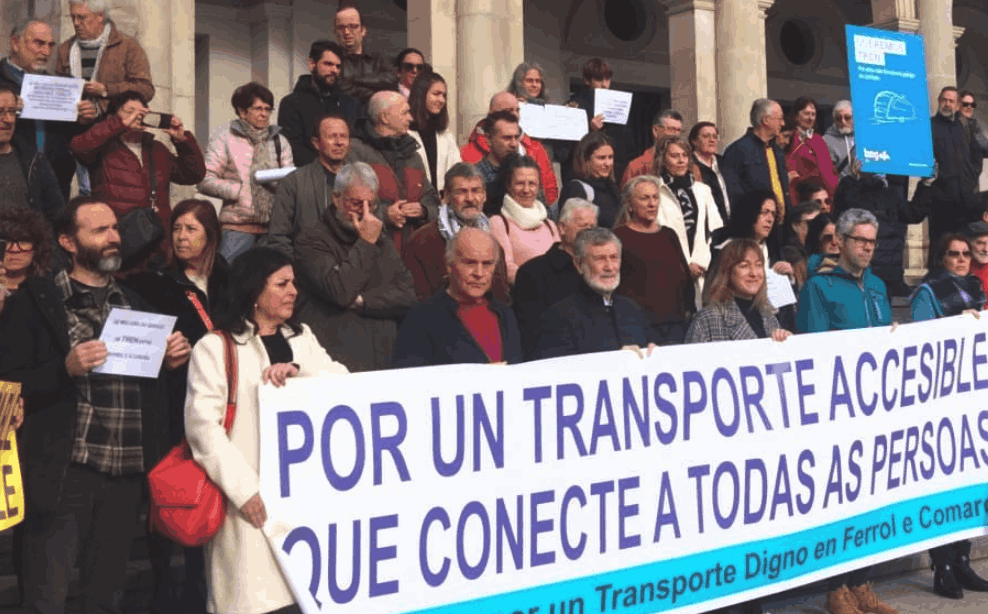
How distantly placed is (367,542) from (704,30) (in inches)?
457

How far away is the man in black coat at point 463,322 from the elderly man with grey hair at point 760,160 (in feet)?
14.6

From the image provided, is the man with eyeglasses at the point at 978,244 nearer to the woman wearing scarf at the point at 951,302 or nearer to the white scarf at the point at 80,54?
the woman wearing scarf at the point at 951,302

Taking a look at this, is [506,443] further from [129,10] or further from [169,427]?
[129,10]

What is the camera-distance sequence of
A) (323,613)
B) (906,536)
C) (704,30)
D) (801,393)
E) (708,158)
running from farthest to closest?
(704,30), (708,158), (906,536), (801,393), (323,613)

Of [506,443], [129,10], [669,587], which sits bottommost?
[669,587]

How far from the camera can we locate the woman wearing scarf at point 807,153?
10.2 metres

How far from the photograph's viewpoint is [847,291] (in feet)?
20.9

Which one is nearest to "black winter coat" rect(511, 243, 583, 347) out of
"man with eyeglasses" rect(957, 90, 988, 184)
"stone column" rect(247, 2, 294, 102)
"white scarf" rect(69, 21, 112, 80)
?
"white scarf" rect(69, 21, 112, 80)

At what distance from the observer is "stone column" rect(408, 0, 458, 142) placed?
12.2 m

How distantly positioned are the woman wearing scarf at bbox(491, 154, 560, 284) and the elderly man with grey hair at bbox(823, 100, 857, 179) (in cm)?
452

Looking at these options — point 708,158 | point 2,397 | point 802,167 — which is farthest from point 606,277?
point 802,167

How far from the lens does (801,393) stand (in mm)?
5719

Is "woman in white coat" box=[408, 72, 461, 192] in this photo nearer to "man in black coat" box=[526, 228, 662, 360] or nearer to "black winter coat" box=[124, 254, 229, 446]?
"man in black coat" box=[526, 228, 662, 360]

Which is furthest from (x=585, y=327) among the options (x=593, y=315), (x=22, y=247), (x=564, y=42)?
(x=564, y=42)
